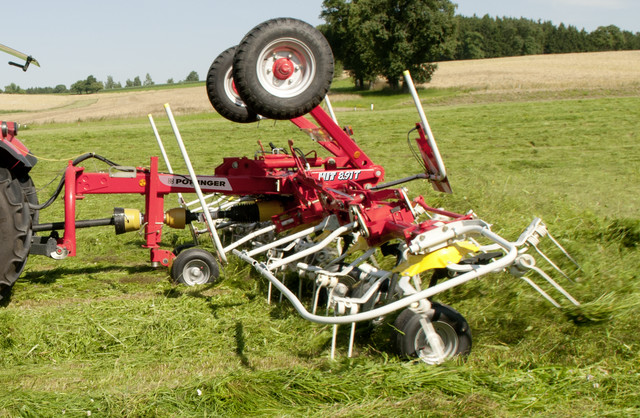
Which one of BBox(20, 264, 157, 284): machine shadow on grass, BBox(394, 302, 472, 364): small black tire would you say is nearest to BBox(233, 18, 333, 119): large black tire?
BBox(394, 302, 472, 364): small black tire

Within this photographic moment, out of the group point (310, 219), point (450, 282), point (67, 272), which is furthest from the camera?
point (67, 272)

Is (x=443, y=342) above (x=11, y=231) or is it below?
below

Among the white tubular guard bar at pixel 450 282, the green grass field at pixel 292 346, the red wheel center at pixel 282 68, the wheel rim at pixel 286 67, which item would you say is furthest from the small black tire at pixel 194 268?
the white tubular guard bar at pixel 450 282

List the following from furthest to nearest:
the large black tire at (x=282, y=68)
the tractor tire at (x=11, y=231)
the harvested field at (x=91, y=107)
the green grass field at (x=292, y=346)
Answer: the harvested field at (x=91, y=107) → the large black tire at (x=282, y=68) → the tractor tire at (x=11, y=231) → the green grass field at (x=292, y=346)

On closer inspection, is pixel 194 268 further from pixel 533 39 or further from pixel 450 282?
pixel 533 39

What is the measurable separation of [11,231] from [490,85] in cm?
3763

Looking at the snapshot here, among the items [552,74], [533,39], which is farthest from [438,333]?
[533,39]

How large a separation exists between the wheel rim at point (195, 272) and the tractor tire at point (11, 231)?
5.22 ft

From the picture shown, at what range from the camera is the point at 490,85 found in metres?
39.5

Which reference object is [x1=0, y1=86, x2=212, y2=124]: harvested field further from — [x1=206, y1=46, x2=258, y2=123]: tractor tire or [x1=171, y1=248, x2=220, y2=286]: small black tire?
[x1=171, y1=248, x2=220, y2=286]: small black tire

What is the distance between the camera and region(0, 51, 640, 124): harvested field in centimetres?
3325

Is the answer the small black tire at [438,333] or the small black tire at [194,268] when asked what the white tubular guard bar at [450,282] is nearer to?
the small black tire at [438,333]

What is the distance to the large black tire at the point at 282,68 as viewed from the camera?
18.2ft

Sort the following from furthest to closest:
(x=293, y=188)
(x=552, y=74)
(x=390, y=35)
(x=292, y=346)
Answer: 1. (x=390, y=35)
2. (x=552, y=74)
3. (x=293, y=188)
4. (x=292, y=346)
